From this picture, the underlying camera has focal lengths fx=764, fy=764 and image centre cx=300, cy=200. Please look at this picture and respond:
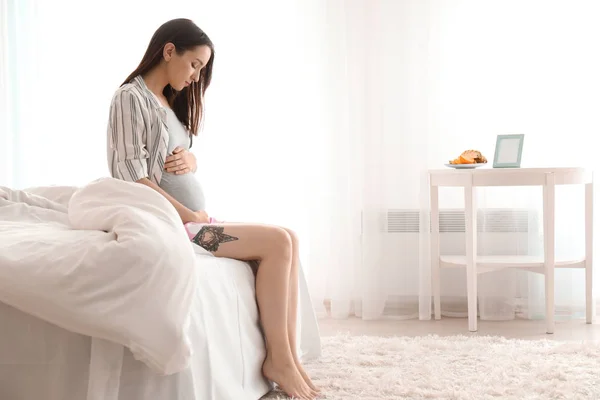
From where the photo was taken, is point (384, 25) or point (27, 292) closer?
point (27, 292)

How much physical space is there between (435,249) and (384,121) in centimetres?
67

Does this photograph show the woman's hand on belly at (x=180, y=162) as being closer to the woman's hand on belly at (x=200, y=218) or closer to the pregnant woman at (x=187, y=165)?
the pregnant woman at (x=187, y=165)

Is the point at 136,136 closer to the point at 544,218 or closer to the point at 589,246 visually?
the point at 544,218

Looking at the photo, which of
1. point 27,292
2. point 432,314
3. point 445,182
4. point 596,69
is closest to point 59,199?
point 27,292

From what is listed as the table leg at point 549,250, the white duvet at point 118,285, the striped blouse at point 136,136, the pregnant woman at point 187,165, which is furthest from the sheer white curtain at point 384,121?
the white duvet at point 118,285

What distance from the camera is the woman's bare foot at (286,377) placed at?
2156 millimetres

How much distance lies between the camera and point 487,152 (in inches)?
144

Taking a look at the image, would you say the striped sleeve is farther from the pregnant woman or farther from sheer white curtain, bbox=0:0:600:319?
sheer white curtain, bbox=0:0:600:319

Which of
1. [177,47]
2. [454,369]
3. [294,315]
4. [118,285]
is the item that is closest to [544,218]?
[454,369]

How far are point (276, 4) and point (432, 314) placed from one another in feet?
5.73

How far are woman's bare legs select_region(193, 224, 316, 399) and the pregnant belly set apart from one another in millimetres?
226

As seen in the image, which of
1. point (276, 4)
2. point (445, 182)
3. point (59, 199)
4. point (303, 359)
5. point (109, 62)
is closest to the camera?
point (59, 199)

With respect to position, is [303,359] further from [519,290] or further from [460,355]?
[519,290]

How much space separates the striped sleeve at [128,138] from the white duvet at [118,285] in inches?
23.2
